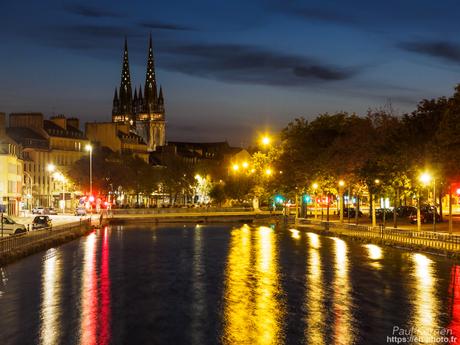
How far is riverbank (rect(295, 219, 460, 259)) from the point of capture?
5803 cm

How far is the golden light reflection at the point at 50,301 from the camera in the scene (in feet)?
102

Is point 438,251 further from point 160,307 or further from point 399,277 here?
point 160,307

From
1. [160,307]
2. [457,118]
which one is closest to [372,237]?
[457,118]

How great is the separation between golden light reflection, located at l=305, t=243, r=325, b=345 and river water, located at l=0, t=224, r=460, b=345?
0.07m

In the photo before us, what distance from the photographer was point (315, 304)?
38062 mm

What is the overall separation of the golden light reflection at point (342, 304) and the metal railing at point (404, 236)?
6.60 meters

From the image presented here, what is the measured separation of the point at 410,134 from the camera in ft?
249

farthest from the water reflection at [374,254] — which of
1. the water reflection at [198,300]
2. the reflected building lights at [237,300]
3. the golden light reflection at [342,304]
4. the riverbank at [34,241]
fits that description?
the riverbank at [34,241]

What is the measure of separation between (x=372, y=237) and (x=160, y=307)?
38.3 meters

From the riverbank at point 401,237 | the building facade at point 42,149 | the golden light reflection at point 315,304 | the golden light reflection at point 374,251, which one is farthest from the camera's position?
the building facade at point 42,149

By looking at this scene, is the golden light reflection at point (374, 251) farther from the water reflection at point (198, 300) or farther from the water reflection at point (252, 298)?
the water reflection at point (198, 300)

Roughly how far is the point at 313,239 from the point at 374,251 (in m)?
17.4

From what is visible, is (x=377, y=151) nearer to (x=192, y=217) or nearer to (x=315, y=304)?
(x=315, y=304)

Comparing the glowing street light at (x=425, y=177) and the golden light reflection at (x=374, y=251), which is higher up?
the glowing street light at (x=425, y=177)
